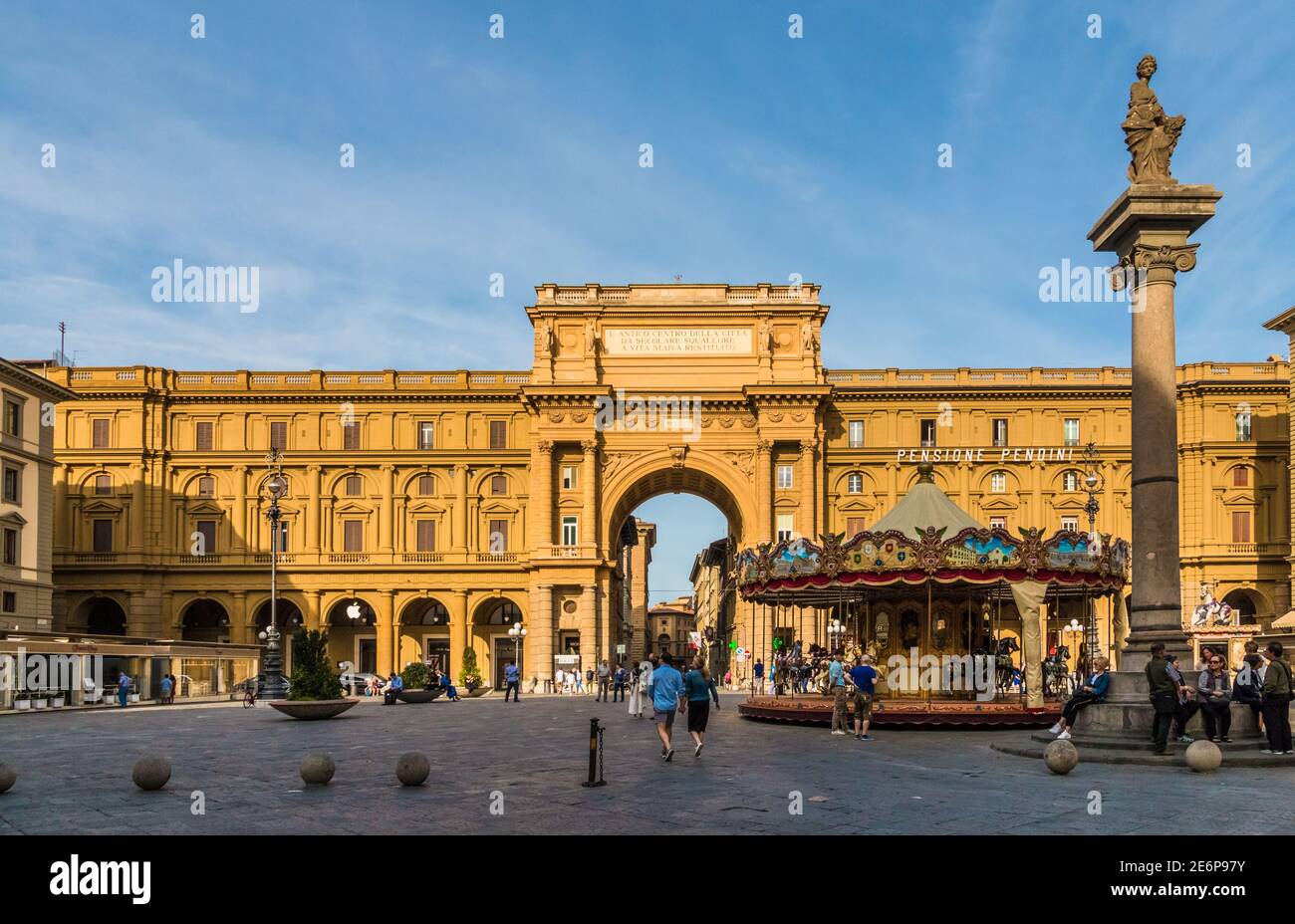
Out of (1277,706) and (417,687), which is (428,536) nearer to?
(417,687)

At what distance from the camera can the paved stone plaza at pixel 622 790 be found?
11.5 meters

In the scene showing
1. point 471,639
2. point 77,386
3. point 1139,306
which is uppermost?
point 77,386

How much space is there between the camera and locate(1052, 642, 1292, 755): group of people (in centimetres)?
1620

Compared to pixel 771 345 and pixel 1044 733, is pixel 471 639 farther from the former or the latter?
pixel 1044 733

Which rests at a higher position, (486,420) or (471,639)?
(486,420)

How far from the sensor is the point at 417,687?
41.2 meters

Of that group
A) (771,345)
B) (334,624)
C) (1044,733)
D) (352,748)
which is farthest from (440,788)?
(334,624)

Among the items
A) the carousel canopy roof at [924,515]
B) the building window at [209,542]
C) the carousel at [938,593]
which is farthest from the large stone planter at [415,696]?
the building window at [209,542]

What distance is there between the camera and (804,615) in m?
56.4

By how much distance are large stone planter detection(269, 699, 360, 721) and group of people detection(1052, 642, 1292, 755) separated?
18702 mm

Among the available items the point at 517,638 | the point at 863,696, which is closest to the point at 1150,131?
the point at 863,696

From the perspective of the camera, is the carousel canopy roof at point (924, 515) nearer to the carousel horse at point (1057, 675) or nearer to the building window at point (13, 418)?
the carousel horse at point (1057, 675)

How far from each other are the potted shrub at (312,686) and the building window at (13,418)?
23.1 m
